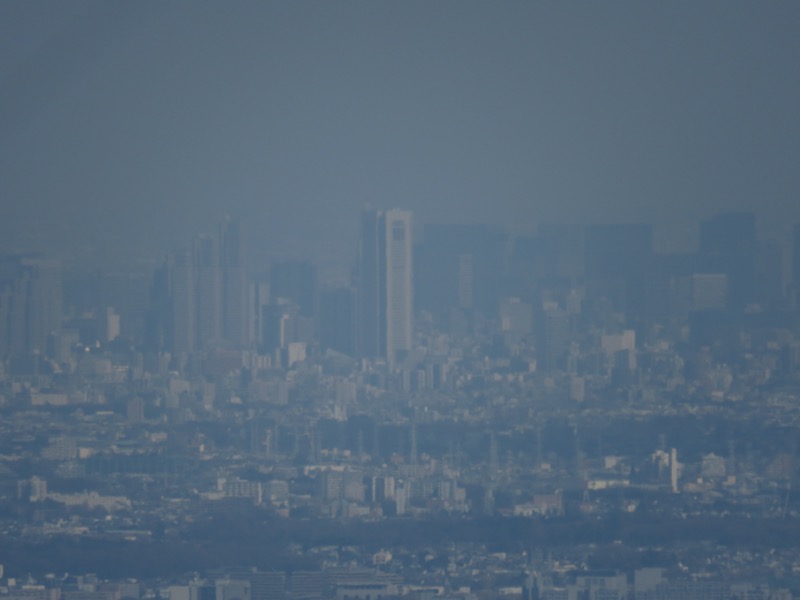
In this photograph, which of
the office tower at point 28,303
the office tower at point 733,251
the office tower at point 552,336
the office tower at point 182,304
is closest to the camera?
the office tower at point 28,303

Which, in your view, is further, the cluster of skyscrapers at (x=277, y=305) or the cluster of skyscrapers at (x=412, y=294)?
the cluster of skyscrapers at (x=277, y=305)

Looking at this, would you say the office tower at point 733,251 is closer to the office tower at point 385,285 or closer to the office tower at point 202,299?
the office tower at point 385,285

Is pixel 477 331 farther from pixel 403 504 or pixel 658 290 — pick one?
pixel 403 504

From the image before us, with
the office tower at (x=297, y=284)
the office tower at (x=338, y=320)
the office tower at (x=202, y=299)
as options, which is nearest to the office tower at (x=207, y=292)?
the office tower at (x=202, y=299)

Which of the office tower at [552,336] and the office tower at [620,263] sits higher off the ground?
the office tower at [620,263]

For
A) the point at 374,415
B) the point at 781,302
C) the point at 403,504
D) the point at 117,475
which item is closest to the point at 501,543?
the point at 403,504

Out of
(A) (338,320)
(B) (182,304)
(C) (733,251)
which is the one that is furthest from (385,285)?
(C) (733,251)

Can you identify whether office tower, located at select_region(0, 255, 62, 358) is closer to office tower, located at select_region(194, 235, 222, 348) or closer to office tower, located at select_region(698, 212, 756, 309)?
office tower, located at select_region(194, 235, 222, 348)
